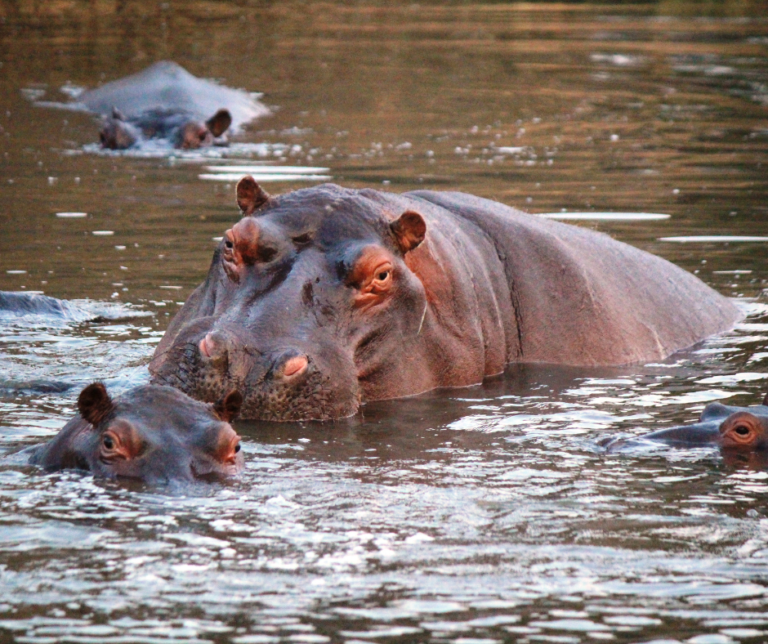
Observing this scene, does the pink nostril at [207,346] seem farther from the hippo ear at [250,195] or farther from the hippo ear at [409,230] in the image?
the hippo ear at [409,230]

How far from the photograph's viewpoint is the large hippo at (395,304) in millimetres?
6703

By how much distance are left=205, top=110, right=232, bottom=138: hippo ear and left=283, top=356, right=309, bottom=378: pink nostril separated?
34.5 ft

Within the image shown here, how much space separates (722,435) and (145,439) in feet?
7.92

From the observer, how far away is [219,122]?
1709 centimetres

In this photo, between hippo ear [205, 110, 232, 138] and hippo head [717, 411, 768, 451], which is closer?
hippo head [717, 411, 768, 451]

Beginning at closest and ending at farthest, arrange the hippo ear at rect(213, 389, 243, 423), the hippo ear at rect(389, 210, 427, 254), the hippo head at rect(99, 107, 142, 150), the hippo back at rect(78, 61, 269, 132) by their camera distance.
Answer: the hippo ear at rect(213, 389, 243, 423) < the hippo ear at rect(389, 210, 427, 254) < the hippo head at rect(99, 107, 142, 150) < the hippo back at rect(78, 61, 269, 132)

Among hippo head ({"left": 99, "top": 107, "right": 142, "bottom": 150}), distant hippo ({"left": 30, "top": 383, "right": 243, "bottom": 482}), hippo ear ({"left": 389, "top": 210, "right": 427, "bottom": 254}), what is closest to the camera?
distant hippo ({"left": 30, "top": 383, "right": 243, "bottom": 482})

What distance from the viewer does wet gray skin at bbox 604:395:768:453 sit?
6.34 meters

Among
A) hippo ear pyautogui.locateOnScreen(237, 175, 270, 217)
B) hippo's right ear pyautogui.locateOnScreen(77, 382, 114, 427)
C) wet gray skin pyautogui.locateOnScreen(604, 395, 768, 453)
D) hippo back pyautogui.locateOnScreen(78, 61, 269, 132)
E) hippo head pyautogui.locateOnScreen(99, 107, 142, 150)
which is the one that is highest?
hippo back pyautogui.locateOnScreen(78, 61, 269, 132)

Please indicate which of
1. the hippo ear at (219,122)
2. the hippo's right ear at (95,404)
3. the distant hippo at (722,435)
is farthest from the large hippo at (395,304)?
the hippo ear at (219,122)

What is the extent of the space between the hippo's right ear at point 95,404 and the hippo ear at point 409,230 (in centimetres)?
217

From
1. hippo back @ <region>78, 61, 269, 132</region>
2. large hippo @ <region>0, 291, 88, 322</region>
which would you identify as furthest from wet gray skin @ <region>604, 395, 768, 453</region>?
hippo back @ <region>78, 61, 269, 132</region>

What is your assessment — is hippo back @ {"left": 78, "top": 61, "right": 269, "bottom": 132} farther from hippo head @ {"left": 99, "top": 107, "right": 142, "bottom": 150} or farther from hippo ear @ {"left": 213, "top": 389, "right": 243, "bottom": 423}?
hippo ear @ {"left": 213, "top": 389, "right": 243, "bottom": 423}

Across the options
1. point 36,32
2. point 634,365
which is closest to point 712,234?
point 634,365
